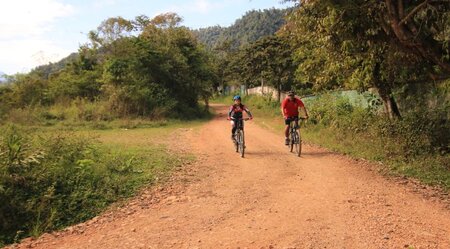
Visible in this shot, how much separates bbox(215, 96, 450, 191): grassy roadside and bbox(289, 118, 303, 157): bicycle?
1455mm

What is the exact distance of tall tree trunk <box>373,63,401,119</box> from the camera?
13.4 metres

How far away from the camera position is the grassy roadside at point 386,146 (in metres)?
9.23

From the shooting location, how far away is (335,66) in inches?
522

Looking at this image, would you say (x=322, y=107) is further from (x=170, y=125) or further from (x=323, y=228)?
(x=323, y=228)

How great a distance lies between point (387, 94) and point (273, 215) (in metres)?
8.89

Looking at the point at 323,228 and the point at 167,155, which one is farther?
the point at 167,155

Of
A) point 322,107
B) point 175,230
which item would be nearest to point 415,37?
point 175,230

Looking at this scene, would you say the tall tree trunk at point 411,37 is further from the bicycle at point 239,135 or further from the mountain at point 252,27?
the mountain at point 252,27

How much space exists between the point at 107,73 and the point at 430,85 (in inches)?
753

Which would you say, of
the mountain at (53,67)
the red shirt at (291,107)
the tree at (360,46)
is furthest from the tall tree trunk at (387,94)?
the mountain at (53,67)

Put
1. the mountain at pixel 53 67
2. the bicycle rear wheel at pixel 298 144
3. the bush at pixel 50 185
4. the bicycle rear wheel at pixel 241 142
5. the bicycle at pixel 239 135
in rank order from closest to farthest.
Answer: the bush at pixel 50 185 < the bicycle rear wheel at pixel 298 144 < the bicycle rear wheel at pixel 241 142 < the bicycle at pixel 239 135 < the mountain at pixel 53 67

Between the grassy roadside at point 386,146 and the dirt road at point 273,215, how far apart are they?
988 mm

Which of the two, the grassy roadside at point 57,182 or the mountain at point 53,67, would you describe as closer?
the grassy roadside at point 57,182

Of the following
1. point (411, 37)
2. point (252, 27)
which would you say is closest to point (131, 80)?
point (411, 37)
